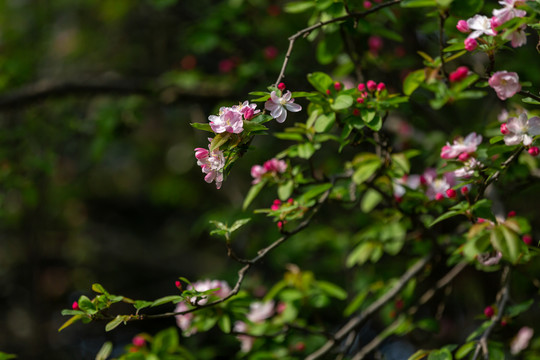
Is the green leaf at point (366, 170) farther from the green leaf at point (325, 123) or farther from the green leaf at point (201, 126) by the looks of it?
the green leaf at point (201, 126)

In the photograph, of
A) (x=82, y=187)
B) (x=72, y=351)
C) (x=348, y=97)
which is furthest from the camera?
(x=82, y=187)

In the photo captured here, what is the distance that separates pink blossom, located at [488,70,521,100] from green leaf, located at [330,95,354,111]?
360 mm

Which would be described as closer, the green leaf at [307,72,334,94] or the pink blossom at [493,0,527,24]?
the pink blossom at [493,0,527,24]

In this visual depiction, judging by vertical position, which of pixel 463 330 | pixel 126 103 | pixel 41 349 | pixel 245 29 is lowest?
pixel 463 330

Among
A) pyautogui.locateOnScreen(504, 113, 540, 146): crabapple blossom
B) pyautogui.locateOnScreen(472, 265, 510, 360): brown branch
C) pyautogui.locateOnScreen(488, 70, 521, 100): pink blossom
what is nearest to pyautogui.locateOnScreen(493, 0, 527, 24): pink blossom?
pyautogui.locateOnScreen(488, 70, 521, 100): pink blossom

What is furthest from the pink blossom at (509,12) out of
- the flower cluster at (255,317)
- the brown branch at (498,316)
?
the flower cluster at (255,317)

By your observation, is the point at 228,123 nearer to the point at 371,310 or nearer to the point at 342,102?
the point at 342,102

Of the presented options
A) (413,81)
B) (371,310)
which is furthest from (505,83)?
(371,310)

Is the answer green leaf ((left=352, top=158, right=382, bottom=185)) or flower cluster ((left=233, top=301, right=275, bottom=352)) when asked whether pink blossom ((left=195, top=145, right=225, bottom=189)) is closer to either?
green leaf ((left=352, top=158, right=382, bottom=185))

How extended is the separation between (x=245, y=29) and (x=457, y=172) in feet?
4.60

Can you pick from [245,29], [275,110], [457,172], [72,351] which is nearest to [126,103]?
[245,29]

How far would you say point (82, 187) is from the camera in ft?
15.0

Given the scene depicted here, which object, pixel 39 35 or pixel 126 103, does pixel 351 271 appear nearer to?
pixel 126 103

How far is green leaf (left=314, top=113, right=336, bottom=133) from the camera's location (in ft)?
4.65
